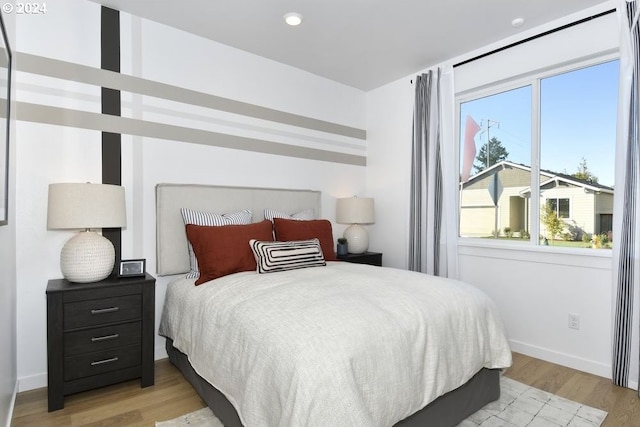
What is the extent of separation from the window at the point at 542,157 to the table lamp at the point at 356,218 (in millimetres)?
959

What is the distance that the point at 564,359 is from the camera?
8.73 ft

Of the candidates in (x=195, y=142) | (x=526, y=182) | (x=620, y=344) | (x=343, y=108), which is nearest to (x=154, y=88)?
(x=195, y=142)

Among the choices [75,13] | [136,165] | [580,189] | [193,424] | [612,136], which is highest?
[75,13]

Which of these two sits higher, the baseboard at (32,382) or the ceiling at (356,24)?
the ceiling at (356,24)

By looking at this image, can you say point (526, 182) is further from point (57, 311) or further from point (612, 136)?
point (57, 311)

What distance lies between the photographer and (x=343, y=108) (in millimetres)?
4074

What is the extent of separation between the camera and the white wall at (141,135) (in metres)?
2.27

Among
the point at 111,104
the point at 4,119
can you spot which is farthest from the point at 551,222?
the point at 4,119

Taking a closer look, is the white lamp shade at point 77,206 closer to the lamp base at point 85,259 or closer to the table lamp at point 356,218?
the lamp base at point 85,259

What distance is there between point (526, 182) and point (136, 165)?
323 cm

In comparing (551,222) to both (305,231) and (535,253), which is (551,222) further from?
(305,231)

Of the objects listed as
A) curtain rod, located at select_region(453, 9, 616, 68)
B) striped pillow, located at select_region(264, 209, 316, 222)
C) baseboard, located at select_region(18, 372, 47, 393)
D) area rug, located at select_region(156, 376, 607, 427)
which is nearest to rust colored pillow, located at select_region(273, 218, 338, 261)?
striped pillow, located at select_region(264, 209, 316, 222)

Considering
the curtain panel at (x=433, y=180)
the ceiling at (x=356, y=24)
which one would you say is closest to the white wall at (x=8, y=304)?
the ceiling at (x=356, y=24)

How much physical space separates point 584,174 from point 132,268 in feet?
11.3
